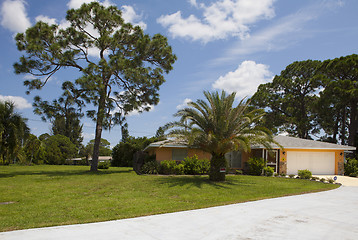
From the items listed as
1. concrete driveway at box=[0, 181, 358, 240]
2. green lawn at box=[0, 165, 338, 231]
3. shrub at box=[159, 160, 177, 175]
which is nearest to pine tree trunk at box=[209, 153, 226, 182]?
green lawn at box=[0, 165, 338, 231]

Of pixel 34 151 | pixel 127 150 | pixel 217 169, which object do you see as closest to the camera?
pixel 217 169

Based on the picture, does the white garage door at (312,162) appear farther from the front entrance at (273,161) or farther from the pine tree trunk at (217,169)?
the pine tree trunk at (217,169)

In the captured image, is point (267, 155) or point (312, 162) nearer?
point (312, 162)

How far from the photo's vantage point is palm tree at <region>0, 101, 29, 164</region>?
18.9 meters

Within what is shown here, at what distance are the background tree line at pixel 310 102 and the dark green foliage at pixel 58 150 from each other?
26.9 m

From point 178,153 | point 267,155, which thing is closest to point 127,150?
point 178,153

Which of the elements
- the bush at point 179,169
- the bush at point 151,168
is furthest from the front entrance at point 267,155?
the bush at point 151,168

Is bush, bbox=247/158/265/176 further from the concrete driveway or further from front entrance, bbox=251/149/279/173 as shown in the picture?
the concrete driveway

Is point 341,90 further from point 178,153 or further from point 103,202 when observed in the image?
point 103,202

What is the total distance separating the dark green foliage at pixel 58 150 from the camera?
125 ft

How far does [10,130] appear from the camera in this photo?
19.1 metres

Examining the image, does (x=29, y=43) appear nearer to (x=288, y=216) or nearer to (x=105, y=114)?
(x=105, y=114)

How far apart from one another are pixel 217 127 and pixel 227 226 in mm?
8708

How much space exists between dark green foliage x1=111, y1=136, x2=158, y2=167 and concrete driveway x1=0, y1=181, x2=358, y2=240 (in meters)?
28.7
